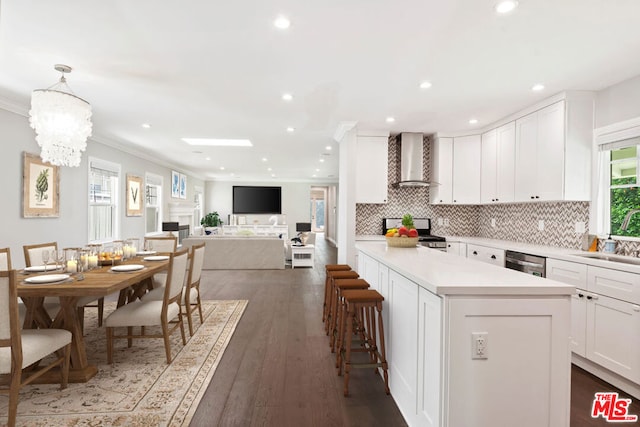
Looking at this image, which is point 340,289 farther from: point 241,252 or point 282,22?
point 241,252

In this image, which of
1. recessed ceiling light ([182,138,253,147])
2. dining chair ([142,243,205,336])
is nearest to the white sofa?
recessed ceiling light ([182,138,253,147])

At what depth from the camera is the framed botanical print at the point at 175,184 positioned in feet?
29.9

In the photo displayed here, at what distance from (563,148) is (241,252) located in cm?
563

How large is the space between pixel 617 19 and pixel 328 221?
38.4 feet

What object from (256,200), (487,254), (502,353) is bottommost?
(502,353)

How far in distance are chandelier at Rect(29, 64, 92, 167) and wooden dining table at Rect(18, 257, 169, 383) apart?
1.04 m

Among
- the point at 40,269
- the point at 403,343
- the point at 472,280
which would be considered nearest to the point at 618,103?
the point at 472,280

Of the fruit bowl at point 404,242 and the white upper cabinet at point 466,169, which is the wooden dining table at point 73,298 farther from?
the white upper cabinet at point 466,169

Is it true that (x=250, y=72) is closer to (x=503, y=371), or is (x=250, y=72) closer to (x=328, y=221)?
(x=503, y=371)

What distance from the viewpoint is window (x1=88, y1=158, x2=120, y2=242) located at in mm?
5539

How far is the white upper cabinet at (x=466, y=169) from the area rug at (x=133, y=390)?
391cm

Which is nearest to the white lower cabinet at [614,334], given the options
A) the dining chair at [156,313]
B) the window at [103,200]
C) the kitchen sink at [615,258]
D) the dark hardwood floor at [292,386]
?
the dark hardwood floor at [292,386]

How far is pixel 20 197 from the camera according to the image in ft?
13.0

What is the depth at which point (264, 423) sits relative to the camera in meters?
1.93
